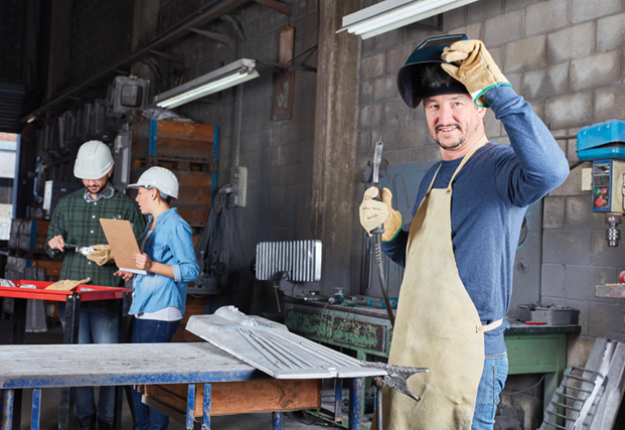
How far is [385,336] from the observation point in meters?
3.61

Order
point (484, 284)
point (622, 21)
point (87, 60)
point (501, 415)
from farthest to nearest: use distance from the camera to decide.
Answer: point (87, 60) < point (501, 415) < point (622, 21) < point (484, 284)

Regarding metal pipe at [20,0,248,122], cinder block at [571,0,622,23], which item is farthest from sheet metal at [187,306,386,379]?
metal pipe at [20,0,248,122]

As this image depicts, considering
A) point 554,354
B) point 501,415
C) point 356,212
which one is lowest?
point 501,415

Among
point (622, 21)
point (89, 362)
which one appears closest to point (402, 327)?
point (89, 362)

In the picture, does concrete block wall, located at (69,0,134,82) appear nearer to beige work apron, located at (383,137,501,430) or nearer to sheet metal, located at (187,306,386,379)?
sheet metal, located at (187,306,386,379)

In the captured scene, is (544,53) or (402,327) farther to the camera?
(544,53)

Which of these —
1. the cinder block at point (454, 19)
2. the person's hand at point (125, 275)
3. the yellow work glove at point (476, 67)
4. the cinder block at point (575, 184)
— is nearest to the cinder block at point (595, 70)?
the cinder block at point (575, 184)

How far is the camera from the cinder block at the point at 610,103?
337 centimetres

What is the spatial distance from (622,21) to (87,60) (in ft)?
32.7

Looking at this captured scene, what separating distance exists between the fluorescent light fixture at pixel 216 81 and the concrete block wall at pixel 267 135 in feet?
1.74

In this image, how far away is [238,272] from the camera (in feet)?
21.4

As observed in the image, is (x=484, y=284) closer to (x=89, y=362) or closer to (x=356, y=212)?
(x=89, y=362)

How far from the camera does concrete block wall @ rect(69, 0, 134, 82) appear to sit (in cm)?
973

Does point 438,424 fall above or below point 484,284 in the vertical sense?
below
